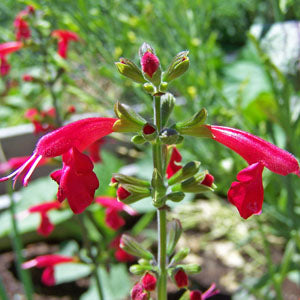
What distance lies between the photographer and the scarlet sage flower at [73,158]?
0.39 m

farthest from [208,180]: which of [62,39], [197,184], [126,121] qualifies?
[62,39]

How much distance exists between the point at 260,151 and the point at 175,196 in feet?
0.36

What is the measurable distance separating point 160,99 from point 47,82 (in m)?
0.68

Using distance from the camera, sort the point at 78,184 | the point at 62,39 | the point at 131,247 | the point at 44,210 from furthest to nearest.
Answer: the point at 62,39 → the point at 44,210 → the point at 131,247 → the point at 78,184

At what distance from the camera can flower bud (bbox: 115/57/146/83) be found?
422mm

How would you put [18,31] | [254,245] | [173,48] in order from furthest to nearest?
[254,245] → [173,48] → [18,31]

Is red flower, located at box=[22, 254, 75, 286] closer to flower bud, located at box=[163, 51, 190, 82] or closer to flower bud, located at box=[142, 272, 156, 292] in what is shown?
flower bud, located at box=[142, 272, 156, 292]

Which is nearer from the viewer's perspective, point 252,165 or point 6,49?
point 252,165

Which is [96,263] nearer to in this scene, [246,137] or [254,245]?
[246,137]

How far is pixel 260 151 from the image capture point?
0.43 metres

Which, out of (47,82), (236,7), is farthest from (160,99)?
(236,7)

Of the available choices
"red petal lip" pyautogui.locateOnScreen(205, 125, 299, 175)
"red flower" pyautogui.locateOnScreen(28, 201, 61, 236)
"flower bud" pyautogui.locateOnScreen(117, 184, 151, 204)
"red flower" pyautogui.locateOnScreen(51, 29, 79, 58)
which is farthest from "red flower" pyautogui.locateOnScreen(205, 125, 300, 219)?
"red flower" pyautogui.locateOnScreen(51, 29, 79, 58)

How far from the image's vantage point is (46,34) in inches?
42.2

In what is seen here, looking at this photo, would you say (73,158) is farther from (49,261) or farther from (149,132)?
(49,261)
